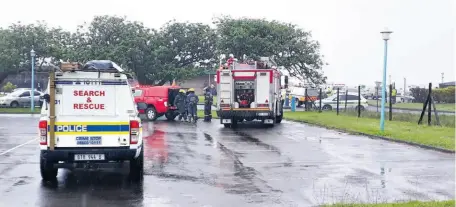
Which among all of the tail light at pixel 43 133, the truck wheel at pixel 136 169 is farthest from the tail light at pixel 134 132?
Result: the tail light at pixel 43 133

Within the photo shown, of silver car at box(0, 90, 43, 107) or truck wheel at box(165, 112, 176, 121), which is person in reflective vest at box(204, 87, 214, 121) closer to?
truck wheel at box(165, 112, 176, 121)

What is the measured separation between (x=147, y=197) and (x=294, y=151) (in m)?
7.75

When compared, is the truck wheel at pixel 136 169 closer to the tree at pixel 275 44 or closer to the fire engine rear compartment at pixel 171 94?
the fire engine rear compartment at pixel 171 94

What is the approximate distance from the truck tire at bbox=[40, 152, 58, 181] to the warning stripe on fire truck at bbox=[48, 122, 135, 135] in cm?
73

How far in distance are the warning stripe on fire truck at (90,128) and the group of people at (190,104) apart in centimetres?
1891

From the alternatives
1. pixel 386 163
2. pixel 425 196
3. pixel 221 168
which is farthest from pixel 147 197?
pixel 386 163

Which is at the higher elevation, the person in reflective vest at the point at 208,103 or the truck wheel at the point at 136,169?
the person in reflective vest at the point at 208,103

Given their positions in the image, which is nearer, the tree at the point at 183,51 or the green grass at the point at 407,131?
the green grass at the point at 407,131

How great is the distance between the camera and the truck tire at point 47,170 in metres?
11.2

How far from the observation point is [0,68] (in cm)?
4459

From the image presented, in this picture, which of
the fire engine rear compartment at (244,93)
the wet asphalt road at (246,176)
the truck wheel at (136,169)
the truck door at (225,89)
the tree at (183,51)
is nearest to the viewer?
the wet asphalt road at (246,176)

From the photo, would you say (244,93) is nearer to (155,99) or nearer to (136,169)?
(155,99)

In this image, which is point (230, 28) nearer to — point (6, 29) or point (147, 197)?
point (6, 29)

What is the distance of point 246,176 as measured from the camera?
40.0 ft
